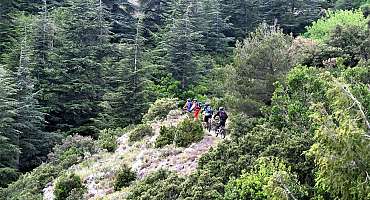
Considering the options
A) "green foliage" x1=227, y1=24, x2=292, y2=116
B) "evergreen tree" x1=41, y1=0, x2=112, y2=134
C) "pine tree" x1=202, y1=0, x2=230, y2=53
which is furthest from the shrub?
"pine tree" x1=202, y1=0, x2=230, y2=53

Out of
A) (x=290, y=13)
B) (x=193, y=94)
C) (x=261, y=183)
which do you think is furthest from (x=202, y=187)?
(x=290, y=13)

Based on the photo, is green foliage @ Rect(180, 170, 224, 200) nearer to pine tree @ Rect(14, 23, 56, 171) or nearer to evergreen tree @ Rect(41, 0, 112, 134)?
pine tree @ Rect(14, 23, 56, 171)

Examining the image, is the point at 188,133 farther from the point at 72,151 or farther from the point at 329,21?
the point at 329,21

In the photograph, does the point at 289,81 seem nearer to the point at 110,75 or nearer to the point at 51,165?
the point at 51,165

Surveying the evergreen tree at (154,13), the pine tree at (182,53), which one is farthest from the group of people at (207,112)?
the evergreen tree at (154,13)

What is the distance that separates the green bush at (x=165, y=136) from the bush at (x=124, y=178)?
217cm

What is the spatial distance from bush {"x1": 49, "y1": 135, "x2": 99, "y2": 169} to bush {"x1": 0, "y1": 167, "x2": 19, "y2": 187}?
6.78ft

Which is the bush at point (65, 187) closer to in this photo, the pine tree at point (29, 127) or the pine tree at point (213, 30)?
the pine tree at point (29, 127)

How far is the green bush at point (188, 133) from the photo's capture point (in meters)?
21.7

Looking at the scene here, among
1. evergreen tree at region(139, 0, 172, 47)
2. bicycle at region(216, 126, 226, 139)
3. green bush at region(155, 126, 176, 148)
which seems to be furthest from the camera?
evergreen tree at region(139, 0, 172, 47)

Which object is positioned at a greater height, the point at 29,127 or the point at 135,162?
the point at 135,162

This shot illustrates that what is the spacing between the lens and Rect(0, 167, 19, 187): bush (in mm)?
27953

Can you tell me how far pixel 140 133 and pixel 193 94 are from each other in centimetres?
1337

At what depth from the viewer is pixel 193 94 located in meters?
37.8
